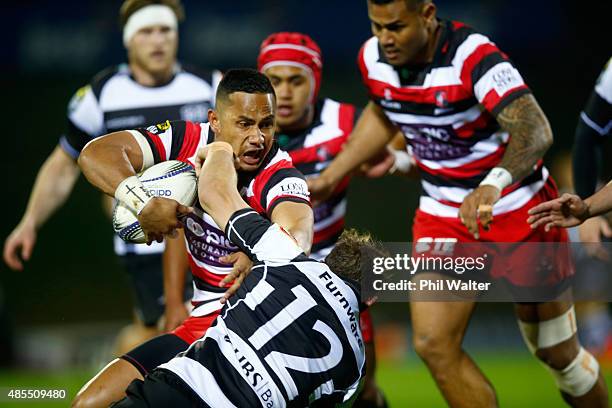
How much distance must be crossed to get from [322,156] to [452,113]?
94cm

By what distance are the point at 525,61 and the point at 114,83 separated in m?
6.10

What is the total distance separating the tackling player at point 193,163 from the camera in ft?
11.9

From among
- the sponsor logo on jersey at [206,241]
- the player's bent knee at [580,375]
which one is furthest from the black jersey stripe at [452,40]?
the player's bent knee at [580,375]

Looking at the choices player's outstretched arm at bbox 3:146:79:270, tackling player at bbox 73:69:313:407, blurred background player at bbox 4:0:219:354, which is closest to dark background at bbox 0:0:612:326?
blurred background player at bbox 4:0:219:354

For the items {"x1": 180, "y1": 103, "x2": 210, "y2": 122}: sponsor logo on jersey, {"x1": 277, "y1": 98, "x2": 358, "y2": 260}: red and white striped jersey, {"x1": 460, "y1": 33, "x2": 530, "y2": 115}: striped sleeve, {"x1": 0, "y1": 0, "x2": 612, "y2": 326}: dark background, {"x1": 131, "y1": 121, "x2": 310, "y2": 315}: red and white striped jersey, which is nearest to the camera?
{"x1": 131, "y1": 121, "x2": 310, "y2": 315}: red and white striped jersey

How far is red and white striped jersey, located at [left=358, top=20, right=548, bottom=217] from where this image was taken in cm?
456

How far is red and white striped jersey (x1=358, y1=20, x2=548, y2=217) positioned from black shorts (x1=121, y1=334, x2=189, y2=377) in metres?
1.65

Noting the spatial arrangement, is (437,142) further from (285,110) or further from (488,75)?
(285,110)

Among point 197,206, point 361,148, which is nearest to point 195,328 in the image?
point 197,206

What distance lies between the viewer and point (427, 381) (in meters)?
8.95

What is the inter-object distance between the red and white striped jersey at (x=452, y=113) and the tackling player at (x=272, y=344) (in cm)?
160

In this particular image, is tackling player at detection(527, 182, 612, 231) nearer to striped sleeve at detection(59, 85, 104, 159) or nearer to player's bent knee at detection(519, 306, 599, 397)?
player's bent knee at detection(519, 306, 599, 397)

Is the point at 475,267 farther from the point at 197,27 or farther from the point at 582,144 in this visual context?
the point at 197,27

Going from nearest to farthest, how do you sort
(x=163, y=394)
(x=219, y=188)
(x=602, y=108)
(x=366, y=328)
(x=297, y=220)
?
(x=163, y=394) < (x=219, y=188) < (x=297, y=220) < (x=602, y=108) < (x=366, y=328)
